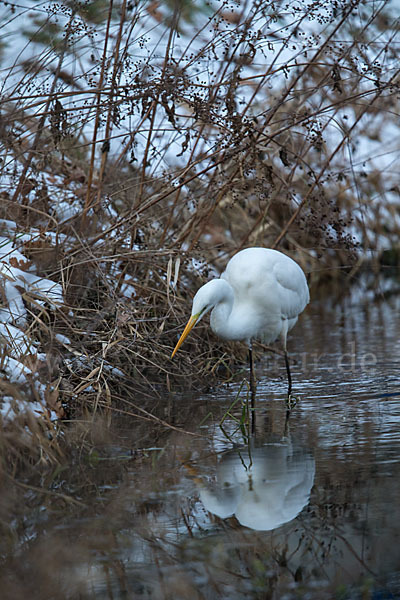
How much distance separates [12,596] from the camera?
249cm

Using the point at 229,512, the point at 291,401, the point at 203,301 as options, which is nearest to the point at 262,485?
the point at 229,512

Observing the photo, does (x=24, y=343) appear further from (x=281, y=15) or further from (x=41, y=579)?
(x=281, y=15)

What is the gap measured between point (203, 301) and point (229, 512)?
1.69 m

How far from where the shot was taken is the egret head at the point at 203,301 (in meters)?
4.63

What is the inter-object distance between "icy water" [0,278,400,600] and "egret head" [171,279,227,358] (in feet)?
1.80

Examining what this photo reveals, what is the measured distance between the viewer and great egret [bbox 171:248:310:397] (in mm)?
5039

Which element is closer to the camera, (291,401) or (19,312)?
(19,312)

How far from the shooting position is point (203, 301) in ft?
15.3

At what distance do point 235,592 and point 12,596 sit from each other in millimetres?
696

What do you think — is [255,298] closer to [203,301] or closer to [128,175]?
[203,301]

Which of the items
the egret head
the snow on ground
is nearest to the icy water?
the snow on ground

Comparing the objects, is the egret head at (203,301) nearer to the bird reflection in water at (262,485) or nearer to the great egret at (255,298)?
the great egret at (255,298)

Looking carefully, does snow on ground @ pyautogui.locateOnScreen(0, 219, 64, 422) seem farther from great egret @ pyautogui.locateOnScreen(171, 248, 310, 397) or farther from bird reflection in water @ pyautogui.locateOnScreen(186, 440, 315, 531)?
great egret @ pyautogui.locateOnScreen(171, 248, 310, 397)

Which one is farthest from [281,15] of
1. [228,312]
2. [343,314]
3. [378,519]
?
[343,314]
